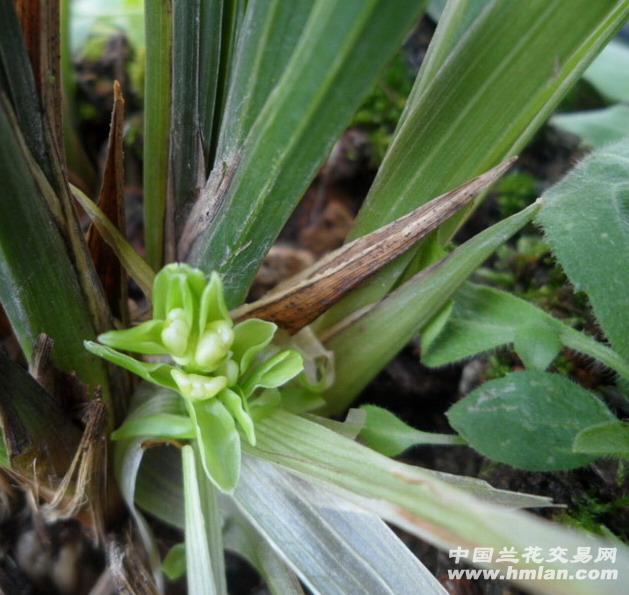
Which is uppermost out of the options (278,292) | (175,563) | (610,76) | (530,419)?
(610,76)

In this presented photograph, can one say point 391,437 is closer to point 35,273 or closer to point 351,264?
point 351,264

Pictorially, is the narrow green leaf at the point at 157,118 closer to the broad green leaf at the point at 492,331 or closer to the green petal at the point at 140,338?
the green petal at the point at 140,338

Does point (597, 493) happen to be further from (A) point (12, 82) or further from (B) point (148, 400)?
(A) point (12, 82)

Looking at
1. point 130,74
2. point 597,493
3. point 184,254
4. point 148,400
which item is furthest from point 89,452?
point 130,74

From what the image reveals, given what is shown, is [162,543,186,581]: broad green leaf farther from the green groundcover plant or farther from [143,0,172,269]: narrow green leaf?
[143,0,172,269]: narrow green leaf

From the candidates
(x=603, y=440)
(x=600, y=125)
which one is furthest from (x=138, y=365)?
(x=600, y=125)
